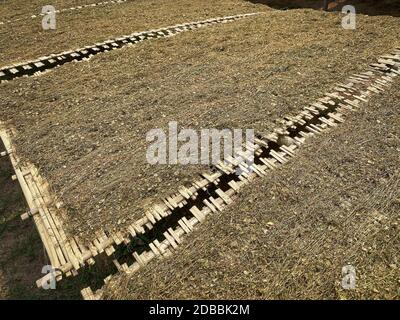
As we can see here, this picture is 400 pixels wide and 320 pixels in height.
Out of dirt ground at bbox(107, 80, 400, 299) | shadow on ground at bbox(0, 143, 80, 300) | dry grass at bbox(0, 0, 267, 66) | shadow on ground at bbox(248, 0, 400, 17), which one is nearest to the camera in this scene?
dirt ground at bbox(107, 80, 400, 299)

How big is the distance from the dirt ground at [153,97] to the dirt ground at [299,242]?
112 centimetres

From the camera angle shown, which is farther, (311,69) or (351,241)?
(311,69)

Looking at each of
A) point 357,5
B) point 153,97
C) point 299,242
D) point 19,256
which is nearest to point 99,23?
point 153,97

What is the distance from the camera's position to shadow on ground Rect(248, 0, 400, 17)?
46.9 feet

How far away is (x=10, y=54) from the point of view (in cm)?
1017

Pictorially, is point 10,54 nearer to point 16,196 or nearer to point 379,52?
point 16,196

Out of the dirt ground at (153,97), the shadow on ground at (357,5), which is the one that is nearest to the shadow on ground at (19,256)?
the dirt ground at (153,97)

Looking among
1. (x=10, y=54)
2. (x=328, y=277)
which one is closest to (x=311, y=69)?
(x=328, y=277)

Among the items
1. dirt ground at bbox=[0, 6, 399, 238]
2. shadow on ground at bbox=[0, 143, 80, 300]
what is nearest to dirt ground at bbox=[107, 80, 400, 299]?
dirt ground at bbox=[0, 6, 399, 238]

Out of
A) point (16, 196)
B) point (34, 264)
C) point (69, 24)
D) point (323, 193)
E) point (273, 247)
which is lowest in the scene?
point (34, 264)

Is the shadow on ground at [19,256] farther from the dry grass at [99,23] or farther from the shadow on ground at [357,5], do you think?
the shadow on ground at [357,5]

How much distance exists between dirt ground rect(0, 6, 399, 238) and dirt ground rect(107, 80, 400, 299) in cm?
112

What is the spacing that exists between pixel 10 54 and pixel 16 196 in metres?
5.44

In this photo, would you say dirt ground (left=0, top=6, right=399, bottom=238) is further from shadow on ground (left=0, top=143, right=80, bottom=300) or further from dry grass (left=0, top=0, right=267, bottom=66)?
dry grass (left=0, top=0, right=267, bottom=66)
